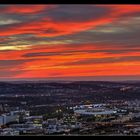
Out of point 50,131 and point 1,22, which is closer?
point 50,131

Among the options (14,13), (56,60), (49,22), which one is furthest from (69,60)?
(14,13)

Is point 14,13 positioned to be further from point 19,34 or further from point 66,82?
point 66,82

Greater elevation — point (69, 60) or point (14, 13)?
point (14, 13)
